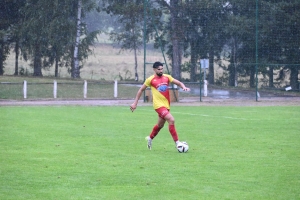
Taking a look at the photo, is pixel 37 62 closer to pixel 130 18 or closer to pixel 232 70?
pixel 130 18

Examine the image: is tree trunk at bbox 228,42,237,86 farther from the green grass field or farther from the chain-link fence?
the green grass field

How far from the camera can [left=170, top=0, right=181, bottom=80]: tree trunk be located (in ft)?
123

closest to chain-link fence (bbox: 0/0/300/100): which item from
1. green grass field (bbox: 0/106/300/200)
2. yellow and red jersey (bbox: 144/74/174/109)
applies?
green grass field (bbox: 0/106/300/200)

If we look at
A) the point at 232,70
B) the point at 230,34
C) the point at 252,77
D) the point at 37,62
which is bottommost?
the point at 252,77

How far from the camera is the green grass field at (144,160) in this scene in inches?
387

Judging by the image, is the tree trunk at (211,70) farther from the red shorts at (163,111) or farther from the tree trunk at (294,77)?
the red shorts at (163,111)

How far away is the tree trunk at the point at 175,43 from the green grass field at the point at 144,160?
46.3ft

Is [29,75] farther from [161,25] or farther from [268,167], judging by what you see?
[268,167]

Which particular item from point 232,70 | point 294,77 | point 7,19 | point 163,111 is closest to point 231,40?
point 232,70

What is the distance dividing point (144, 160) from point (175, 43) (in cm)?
2526

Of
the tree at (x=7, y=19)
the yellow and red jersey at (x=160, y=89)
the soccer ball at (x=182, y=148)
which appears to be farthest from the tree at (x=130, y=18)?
the soccer ball at (x=182, y=148)

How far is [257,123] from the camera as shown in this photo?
22.4 meters

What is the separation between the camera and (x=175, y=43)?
3794 cm

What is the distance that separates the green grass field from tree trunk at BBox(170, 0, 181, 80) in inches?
556
